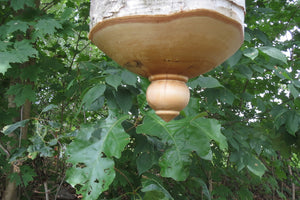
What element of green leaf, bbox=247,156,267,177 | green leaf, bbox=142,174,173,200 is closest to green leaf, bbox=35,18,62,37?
green leaf, bbox=142,174,173,200

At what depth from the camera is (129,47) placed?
0.58 meters

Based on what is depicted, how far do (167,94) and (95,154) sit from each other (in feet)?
1.73

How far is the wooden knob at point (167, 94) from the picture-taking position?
604 millimetres

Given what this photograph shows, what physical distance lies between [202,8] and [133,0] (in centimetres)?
13

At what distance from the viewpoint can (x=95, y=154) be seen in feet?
3.36

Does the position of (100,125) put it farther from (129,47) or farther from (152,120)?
(129,47)

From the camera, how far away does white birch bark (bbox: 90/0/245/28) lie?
19.3 inches

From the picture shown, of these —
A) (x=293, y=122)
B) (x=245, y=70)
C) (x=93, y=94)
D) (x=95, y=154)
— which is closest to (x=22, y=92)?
(x=93, y=94)

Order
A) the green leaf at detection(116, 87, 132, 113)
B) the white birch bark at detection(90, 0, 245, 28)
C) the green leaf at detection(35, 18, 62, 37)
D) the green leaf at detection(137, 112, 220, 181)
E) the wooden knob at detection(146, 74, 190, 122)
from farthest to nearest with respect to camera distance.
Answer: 1. the green leaf at detection(35, 18, 62, 37)
2. the green leaf at detection(116, 87, 132, 113)
3. the green leaf at detection(137, 112, 220, 181)
4. the wooden knob at detection(146, 74, 190, 122)
5. the white birch bark at detection(90, 0, 245, 28)

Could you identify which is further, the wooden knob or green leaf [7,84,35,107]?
green leaf [7,84,35,107]

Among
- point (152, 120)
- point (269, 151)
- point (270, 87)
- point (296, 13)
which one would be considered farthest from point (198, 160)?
point (296, 13)

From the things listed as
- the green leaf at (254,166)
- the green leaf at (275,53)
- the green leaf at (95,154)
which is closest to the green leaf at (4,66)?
the green leaf at (95,154)

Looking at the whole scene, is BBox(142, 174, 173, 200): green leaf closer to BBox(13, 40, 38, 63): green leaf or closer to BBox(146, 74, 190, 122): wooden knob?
BBox(146, 74, 190, 122): wooden knob

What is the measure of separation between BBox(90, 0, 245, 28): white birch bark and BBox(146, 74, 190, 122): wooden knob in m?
0.16
